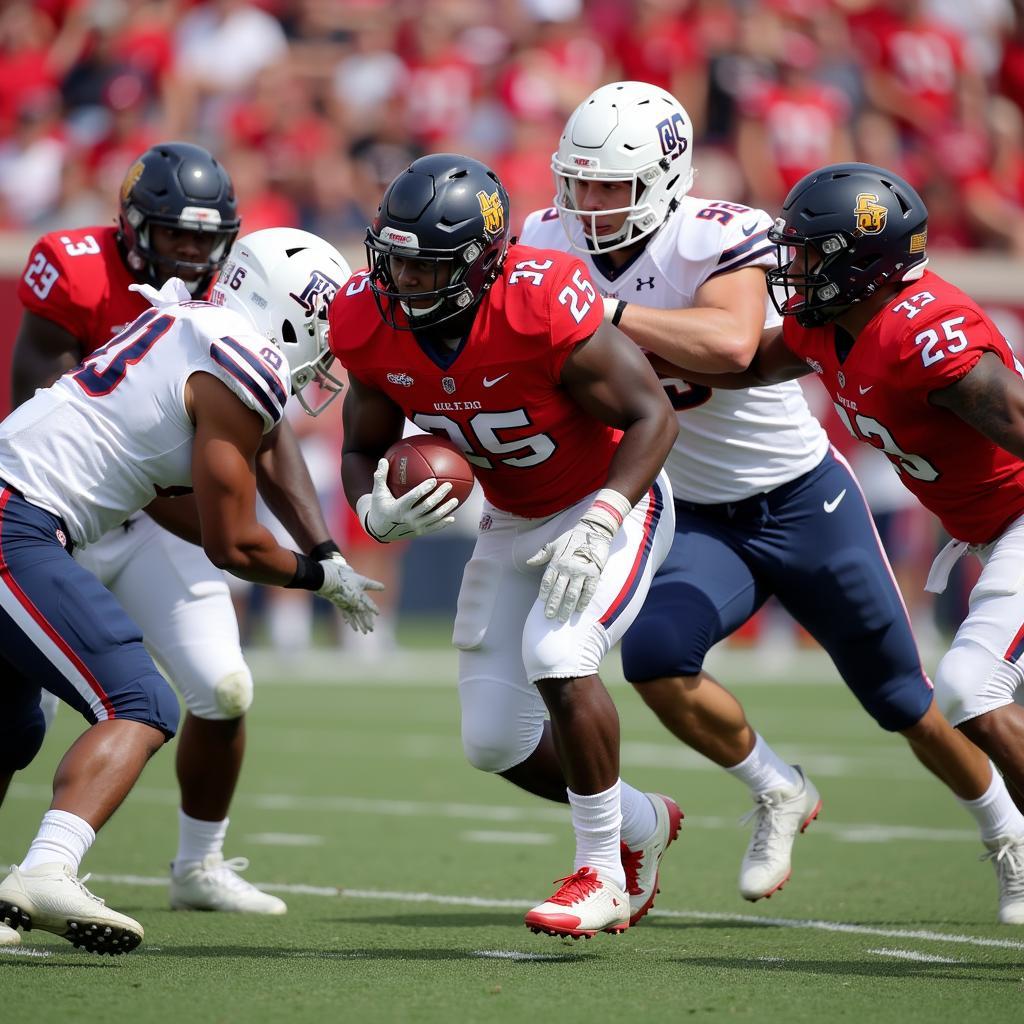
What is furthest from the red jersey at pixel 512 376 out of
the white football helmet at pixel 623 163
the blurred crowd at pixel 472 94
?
the blurred crowd at pixel 472 94

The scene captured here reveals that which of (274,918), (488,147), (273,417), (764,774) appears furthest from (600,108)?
(488,147)

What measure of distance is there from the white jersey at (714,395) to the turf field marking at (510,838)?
1.50 m

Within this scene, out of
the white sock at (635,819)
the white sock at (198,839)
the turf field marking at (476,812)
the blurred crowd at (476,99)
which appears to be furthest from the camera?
the blurred crowd at (476,99)

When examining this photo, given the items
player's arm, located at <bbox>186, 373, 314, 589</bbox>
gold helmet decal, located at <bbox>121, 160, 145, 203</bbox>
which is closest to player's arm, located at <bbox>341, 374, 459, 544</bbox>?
player's arm, located at <bbox>186, 373, 314, 589</bbox>

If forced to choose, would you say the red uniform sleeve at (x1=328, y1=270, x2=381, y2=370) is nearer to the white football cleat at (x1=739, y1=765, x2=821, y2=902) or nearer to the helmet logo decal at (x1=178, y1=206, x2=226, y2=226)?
the helmet logo decal at (x1=178, y1=206, x2=226, y2=226)

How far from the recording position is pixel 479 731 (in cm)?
411

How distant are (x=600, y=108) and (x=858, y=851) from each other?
2.55 meters

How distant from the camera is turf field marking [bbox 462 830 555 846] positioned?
18.7 feet

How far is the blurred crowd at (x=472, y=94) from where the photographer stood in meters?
11.8

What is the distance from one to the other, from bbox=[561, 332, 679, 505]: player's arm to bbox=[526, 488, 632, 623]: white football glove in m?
0.07

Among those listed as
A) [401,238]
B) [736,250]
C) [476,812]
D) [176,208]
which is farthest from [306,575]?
[476,812]

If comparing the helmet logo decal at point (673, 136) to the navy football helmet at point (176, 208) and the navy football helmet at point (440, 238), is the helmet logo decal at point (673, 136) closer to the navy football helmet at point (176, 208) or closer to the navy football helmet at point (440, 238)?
the navy football helmet at point (440, 238)

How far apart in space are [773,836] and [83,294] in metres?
2.45

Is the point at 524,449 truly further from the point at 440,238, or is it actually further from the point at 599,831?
the point at 599,831
